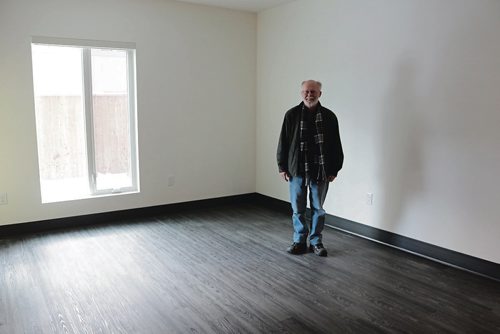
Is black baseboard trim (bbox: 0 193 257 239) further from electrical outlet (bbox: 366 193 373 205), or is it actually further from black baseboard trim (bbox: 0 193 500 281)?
electrical outlet (bbox: 366 193 373 205)

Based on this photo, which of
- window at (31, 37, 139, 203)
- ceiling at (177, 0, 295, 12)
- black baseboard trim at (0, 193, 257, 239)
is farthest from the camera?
ceiling at (177, 0, 295, 12)

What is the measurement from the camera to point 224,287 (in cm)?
319

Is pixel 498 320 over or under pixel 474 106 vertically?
under

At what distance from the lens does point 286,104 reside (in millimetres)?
5285

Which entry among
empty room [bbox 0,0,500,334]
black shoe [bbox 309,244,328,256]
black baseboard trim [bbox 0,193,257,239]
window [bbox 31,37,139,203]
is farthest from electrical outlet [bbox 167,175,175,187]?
black shoe [bbox 309,244,328,256]

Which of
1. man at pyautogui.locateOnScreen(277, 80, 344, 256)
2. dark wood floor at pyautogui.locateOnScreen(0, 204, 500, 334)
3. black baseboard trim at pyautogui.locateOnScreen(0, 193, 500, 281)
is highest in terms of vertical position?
man at pyautogui.locateOnScreen(277, 80, 344, 256)

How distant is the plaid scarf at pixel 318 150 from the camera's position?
372 cm

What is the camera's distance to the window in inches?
179

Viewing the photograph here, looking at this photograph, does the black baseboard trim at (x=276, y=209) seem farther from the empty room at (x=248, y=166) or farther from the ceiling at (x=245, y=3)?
the ceiling at (x=245, y=3)

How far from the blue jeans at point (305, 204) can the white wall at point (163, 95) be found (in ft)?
6.29

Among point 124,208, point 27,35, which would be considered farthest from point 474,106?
point 27,35

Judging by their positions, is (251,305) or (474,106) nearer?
(251,305)

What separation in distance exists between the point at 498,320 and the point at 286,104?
10.8 feet

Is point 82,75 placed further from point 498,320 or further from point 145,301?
point 498,320
